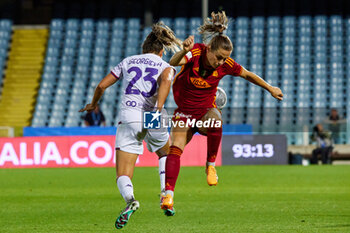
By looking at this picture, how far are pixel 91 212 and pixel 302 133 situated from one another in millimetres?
10579

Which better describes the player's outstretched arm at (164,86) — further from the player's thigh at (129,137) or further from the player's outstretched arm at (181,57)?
the player's thigh at (129,137)

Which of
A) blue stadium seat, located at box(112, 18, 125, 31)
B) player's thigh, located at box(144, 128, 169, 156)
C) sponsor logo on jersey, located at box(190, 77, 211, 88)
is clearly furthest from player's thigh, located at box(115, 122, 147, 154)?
blue stadium seat, located at box(112, 18, 125, 31)

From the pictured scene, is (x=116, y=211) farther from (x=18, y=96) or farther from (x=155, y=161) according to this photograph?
(x=18, y=96)

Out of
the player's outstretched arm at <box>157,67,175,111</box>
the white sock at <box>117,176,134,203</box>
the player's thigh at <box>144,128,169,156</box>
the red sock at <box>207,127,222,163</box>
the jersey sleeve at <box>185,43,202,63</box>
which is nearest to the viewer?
the player's outstretched arm at <box>157,67,175,111</box>

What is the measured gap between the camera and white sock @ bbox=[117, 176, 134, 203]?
18.9ft

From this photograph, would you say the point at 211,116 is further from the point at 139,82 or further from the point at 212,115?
the point at 139,82

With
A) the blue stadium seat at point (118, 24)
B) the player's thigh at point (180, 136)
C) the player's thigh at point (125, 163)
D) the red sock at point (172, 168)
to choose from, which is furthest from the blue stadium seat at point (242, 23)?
the player's thigh at point (125, 163)

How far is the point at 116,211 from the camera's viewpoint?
28.2ft

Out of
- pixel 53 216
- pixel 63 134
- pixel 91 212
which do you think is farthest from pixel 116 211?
pixel 63 134

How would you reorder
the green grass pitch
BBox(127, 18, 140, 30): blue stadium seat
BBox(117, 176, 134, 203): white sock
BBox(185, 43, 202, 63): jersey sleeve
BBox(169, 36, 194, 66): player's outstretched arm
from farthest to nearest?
BBox(127, 18, 140, 30): blue stadium seat → the green grass pitch → BBox(185, 43, 202, 63): jersey sleeve → BBox(117, 176, 134, 203): white sock → BBox(169, 36, 194, 66): player's outstretched arm

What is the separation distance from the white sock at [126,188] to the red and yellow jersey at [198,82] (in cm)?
91

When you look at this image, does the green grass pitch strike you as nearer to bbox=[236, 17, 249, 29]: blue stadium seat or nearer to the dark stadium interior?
bbox=[236, 17, 249, 29]: blue stadium seat

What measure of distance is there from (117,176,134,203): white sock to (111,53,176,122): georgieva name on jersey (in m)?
0.54

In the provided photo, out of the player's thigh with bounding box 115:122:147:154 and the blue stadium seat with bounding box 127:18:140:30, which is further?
the blue stadium seat with bounding box 127:18:140:30
